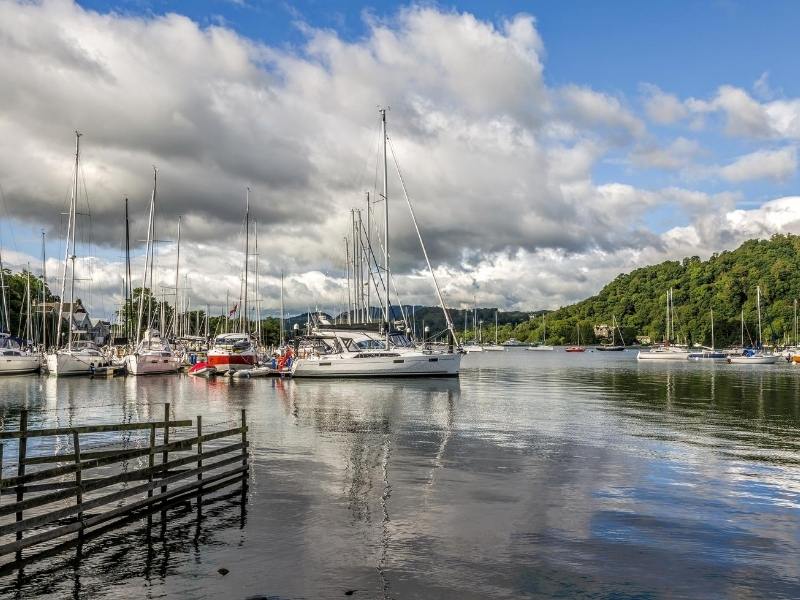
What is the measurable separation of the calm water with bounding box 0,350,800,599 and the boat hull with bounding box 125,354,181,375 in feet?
131

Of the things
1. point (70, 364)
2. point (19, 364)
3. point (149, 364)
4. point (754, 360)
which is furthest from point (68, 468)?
point (754, 360)

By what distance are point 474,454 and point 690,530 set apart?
35.5ft

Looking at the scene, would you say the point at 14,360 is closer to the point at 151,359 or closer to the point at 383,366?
the point at 151,359

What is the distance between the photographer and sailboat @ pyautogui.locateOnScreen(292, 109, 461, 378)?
65.4 m

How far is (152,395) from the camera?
53.2 metres

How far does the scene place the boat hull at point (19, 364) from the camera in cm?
7812

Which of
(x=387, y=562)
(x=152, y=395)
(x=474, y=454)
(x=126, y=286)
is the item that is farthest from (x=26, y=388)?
(x=387, y=562)

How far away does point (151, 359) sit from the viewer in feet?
255

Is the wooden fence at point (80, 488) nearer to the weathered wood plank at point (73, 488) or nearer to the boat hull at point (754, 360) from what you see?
the weathered wood plank at point (73, 488)

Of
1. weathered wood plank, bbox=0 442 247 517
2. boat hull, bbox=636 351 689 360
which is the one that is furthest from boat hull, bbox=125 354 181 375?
boat hull, bbox=636 351 689 360

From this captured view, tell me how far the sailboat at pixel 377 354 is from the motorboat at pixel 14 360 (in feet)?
113

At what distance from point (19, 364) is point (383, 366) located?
4440 cm

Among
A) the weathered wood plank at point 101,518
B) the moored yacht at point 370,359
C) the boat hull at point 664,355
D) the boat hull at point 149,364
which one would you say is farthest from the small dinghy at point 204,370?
the boat hull at point 664,355

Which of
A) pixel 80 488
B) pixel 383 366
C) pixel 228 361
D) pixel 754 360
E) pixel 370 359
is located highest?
pixel 370 359
